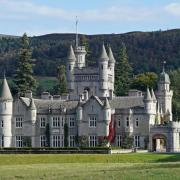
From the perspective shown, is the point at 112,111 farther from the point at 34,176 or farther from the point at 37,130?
the point at 34,176

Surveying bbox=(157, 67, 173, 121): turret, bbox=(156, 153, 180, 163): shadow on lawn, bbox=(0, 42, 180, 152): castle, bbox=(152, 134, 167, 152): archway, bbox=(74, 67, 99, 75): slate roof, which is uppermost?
bbox=(74, 67, 99, 75): slate roof

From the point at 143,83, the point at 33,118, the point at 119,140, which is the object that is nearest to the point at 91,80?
the point at 33,118

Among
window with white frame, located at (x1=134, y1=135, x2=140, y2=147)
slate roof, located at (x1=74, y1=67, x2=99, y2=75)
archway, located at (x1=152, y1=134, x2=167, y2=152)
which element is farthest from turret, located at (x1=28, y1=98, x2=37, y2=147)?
archway, located at (x1=152, y1=134, x2=167, y2=152)

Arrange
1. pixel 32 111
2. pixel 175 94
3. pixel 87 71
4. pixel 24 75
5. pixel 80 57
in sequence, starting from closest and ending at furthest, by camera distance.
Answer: pixel 32 111, pixel 87 71, pixel 80 57, pixel 24 75, pixel 175 94

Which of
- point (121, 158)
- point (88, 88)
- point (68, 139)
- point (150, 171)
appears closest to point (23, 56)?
point (88, 88)

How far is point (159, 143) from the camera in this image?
318 ft

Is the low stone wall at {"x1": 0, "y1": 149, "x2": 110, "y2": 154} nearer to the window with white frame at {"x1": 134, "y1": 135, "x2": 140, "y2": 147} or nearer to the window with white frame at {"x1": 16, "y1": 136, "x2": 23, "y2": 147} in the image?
the window with white frame at {"x1": 16, "y1": 136, "x2": 23, "y2": 147}

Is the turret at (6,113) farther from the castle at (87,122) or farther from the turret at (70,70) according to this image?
the turret at (70,70)

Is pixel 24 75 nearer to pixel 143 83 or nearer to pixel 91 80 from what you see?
pixel 91 80

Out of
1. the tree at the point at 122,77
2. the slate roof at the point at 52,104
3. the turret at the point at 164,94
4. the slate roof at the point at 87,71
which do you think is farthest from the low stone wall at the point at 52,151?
the tree at the point at 122,77

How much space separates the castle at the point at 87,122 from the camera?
93625mm

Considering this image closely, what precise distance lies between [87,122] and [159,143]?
29.2 feet

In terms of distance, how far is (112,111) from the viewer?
9500cm

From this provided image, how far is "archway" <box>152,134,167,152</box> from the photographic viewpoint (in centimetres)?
9350
